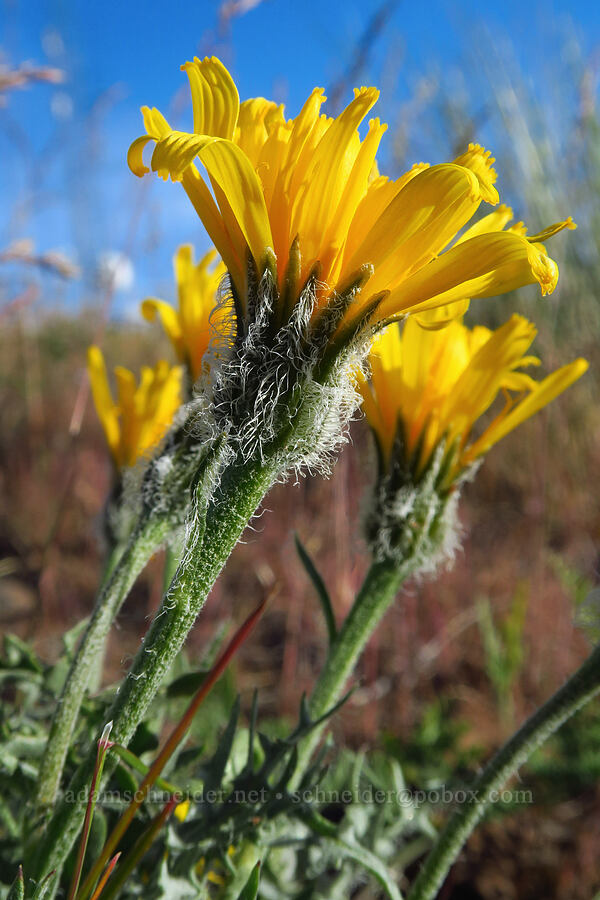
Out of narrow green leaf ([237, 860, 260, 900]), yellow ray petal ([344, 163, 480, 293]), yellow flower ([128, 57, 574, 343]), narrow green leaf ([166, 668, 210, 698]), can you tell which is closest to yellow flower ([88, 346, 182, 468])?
narrow green leaf ([166, 668, 210, 698])

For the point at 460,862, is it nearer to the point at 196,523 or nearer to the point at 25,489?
the point at 196,523

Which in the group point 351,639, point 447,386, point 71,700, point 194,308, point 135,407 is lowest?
point 71,700

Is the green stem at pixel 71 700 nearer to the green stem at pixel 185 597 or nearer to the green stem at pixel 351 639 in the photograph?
the green stem at pixel 185 597

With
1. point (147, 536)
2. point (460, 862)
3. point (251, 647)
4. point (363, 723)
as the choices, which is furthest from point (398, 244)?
point (251, 647)

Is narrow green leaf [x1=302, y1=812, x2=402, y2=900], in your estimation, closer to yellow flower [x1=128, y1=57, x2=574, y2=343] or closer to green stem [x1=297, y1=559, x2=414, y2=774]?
green stem [x1=297, y1=559, x2=414, y2=774]

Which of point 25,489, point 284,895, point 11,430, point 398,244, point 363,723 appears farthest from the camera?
point 11,430

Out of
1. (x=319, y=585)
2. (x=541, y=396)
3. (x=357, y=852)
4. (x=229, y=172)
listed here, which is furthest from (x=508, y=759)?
(x=229, y=172)

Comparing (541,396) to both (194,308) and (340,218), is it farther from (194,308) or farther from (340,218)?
→ (194,308)
